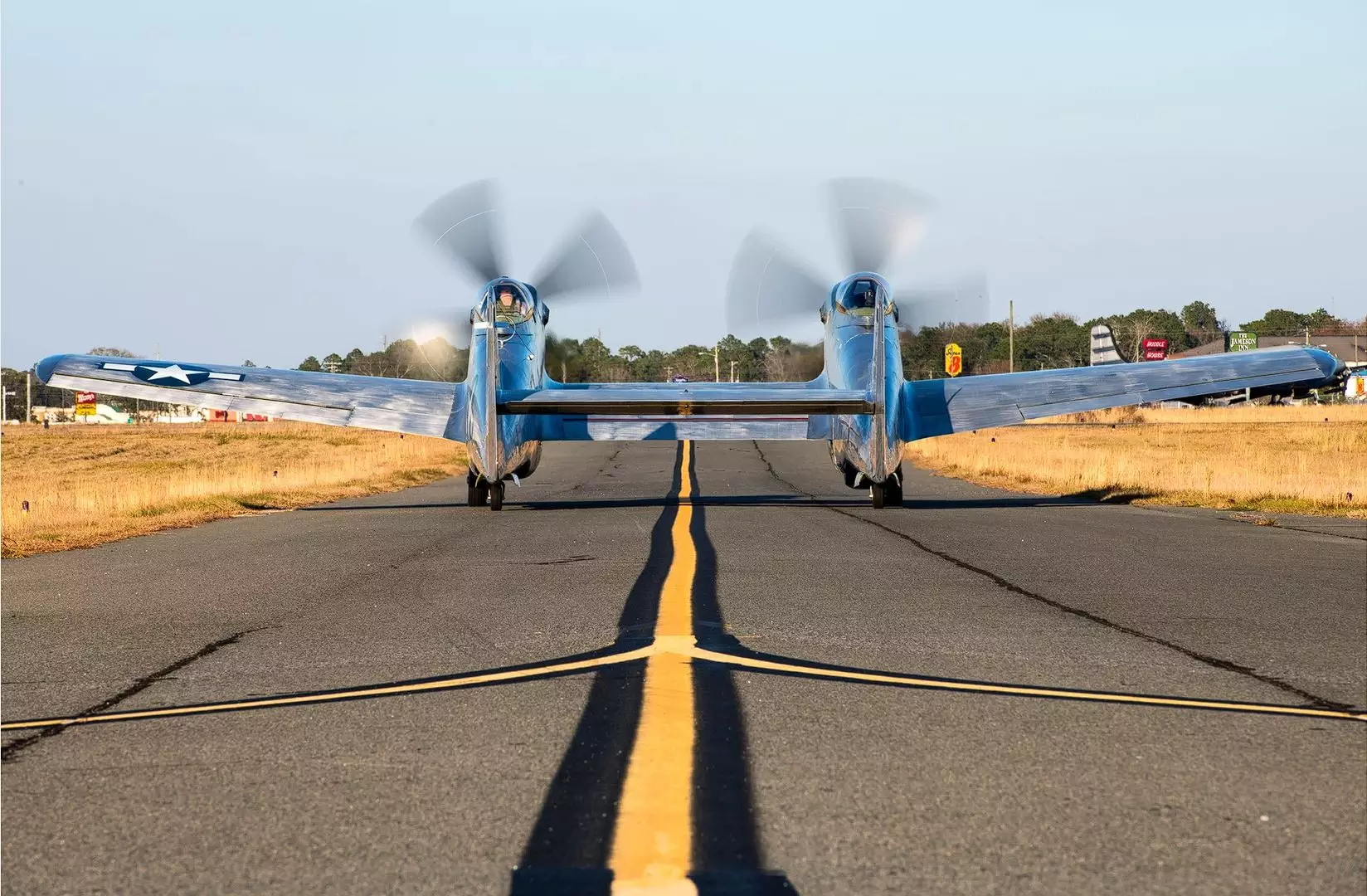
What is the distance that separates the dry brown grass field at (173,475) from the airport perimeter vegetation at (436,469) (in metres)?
0.07

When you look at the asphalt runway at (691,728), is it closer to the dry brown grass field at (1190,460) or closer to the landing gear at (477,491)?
the landing gear at (477,491)

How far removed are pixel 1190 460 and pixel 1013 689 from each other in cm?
3411

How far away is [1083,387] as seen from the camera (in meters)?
22.8

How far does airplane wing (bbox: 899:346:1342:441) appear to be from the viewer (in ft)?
73.6

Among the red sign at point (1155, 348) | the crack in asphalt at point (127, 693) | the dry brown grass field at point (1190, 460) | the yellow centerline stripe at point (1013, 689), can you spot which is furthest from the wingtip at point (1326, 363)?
the red sign at point (1155, 348)

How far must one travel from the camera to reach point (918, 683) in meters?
6.20

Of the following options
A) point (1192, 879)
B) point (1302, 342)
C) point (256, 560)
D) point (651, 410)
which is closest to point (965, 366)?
point (1302, 342)

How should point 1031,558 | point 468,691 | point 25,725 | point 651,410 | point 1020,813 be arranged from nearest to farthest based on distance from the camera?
1. point 1020,813
2. point 25,725
3. point 468,691
4. point 1031,558
5. point 651,410

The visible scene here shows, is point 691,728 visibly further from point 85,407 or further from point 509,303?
point 85,407

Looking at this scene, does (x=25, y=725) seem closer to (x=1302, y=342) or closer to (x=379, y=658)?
(x=379, y=658)

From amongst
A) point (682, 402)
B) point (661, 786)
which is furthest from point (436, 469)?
point (661, 786)

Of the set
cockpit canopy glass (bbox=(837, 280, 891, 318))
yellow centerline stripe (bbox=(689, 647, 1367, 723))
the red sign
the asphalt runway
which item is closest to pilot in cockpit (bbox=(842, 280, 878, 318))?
cockpit canopy glass (bbox=(837, 280, 891, 318))

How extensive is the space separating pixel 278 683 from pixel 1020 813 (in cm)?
381

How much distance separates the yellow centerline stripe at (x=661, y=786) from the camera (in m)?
3.50
